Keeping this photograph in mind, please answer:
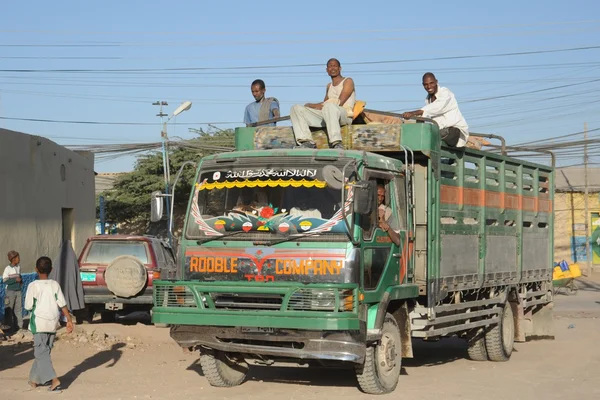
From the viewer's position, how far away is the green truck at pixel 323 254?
28.7 feet

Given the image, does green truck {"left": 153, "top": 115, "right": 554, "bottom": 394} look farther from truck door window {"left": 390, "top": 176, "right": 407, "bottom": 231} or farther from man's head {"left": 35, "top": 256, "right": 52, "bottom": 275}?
man's head {"left": 35, "top": 256, "right": 52, "bottom": 275}

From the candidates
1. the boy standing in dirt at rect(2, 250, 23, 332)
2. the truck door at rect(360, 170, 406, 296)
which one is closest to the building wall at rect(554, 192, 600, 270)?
the boy standing in dirt at rect(2, 250, 23, 332)

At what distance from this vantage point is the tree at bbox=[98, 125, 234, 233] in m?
43.2

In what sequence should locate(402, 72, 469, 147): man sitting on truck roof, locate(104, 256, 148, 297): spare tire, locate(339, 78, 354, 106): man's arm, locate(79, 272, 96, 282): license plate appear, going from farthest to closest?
locate(79, 272, 96, 282): license plate
locate(104, 256, 148, 297): spare tire
locate(402, 72, 469, 147): man sitting on truck roof
locate(339, 78, 354, 106): man's arm

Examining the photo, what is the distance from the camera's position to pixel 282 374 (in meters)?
11.1

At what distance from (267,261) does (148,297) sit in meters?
7.70

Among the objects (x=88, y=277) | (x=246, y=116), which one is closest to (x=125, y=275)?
(x=88, y=277)

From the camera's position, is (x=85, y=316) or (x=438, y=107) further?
(x=85, y=316)

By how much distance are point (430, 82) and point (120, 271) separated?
6.63m

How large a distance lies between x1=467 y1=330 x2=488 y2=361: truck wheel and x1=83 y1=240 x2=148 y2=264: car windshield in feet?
21.8

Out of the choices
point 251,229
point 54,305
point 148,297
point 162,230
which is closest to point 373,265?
point 251,229

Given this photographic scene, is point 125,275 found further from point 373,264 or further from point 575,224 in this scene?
point 575,224

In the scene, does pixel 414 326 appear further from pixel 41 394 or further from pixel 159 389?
pixel 41 394

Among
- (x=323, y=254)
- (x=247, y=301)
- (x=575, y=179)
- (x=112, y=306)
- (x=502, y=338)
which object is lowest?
(x=502, y=338)
